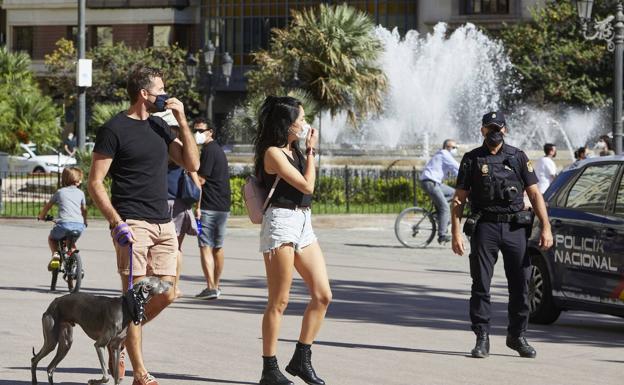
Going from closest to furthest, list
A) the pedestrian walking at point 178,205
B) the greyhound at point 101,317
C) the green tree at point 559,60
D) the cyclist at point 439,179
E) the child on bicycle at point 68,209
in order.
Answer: the greyhound at point 101,317 < the pedestrian walking at point 178,205 < the child on bicycle at point 68,209 < the cyclist at point 439,179 < the green tree at point 559,60

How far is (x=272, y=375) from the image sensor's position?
8477 mm

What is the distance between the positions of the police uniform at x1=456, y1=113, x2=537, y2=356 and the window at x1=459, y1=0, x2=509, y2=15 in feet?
190

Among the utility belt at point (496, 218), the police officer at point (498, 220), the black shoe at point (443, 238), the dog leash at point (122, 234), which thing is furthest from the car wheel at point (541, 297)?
the black shoe at point (443, 238)

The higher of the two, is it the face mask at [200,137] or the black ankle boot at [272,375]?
the face mask at [200,137]

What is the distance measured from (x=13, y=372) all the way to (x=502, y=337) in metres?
4.11

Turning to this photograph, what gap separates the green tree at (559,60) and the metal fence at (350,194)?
82.9ft

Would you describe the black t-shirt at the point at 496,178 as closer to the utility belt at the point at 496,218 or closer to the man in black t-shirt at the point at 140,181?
the utility belt at the point at 496,218

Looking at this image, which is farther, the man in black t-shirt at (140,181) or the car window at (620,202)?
the car window at (620,202)

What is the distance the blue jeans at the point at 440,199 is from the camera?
2155 centimetres

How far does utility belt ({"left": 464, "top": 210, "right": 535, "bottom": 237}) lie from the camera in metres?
10.3

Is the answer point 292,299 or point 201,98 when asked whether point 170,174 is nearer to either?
point 292,299

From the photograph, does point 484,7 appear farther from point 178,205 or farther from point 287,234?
point 287,234

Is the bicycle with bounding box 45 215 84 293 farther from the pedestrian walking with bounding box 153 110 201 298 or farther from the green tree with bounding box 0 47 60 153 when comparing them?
the green tree with bounding box 0 47 60 153

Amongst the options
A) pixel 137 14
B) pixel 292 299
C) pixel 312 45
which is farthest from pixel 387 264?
pixel 137 14
